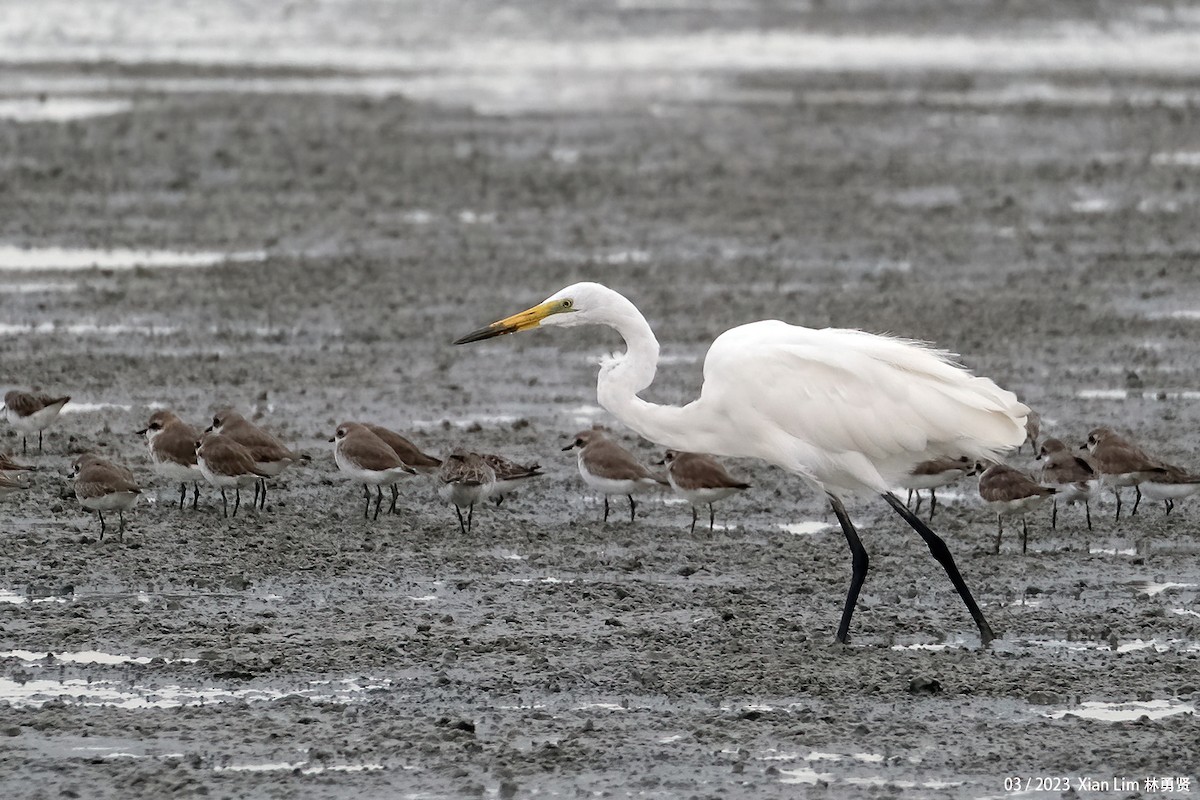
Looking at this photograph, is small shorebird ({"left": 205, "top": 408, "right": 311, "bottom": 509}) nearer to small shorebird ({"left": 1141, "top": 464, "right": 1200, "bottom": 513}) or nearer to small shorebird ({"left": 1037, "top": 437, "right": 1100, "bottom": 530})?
small shorebird ({"left": 1037, "top": 437, "right": 1100, "bottom": 530})

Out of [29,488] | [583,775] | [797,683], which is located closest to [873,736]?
[797,683]

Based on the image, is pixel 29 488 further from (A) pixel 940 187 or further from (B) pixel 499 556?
(A) pixel 940 187

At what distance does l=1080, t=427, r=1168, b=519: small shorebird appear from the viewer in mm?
10484

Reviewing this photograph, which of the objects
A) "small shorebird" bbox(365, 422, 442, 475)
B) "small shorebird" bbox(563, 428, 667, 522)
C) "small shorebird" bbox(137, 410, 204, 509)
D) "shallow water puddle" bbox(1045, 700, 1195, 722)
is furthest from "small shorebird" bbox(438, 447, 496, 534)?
"shallow water puddle" bbox(1045, 700, 1195, 722)

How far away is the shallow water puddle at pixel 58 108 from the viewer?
25750mm

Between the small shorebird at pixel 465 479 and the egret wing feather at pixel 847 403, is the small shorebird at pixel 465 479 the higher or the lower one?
the lower one

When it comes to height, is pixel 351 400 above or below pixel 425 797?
above

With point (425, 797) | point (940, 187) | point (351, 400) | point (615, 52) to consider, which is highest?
point (615, 52)

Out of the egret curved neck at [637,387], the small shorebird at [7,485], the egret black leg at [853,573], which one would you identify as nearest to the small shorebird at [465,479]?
the egret curved neck at [637,387]

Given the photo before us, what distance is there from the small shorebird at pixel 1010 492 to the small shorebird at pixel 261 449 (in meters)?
3.80

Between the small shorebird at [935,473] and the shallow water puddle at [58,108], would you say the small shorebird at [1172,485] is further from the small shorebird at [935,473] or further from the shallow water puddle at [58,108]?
the shallow water puddle at [58,108]

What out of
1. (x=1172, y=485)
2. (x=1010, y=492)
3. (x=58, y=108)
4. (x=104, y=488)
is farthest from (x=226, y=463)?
(x=58, y=108)

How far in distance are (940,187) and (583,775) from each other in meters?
15.6

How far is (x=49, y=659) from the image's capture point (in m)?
8.00
